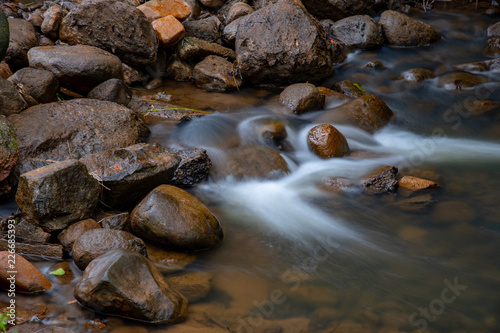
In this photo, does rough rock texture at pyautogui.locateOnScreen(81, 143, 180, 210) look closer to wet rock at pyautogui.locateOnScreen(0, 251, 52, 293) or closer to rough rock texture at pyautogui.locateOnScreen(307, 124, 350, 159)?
wet rock at pyautogui.locateOnScreen(0, 251, 52, 293)

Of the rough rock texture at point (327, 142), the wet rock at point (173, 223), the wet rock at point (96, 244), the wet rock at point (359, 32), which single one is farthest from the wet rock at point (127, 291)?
the wet rock at point (359, 32)

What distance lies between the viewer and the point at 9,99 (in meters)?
5.27

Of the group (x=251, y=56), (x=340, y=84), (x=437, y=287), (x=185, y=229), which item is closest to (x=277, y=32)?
(x=251, y=56)

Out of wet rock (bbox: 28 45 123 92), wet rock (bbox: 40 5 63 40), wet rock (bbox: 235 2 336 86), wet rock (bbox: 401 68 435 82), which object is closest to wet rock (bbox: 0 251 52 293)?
wet rock (bbox: 28 45 123 92)

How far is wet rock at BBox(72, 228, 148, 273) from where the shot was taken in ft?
11.7

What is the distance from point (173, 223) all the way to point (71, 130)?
227 centimetres

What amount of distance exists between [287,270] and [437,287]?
1.37 m

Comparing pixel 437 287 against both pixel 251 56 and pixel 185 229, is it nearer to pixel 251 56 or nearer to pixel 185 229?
pixel 185 229

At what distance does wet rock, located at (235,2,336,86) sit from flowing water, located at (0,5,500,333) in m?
0.53

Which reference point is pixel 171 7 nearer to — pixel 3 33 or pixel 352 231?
pixel 3 33

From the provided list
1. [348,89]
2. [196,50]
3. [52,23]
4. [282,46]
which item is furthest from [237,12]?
[52,23]

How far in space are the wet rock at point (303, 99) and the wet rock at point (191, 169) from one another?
7.71ft

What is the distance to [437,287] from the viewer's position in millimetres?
3701

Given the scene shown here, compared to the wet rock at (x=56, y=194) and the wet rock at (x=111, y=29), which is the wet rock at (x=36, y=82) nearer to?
the wet rock at (x=111, y=29)
